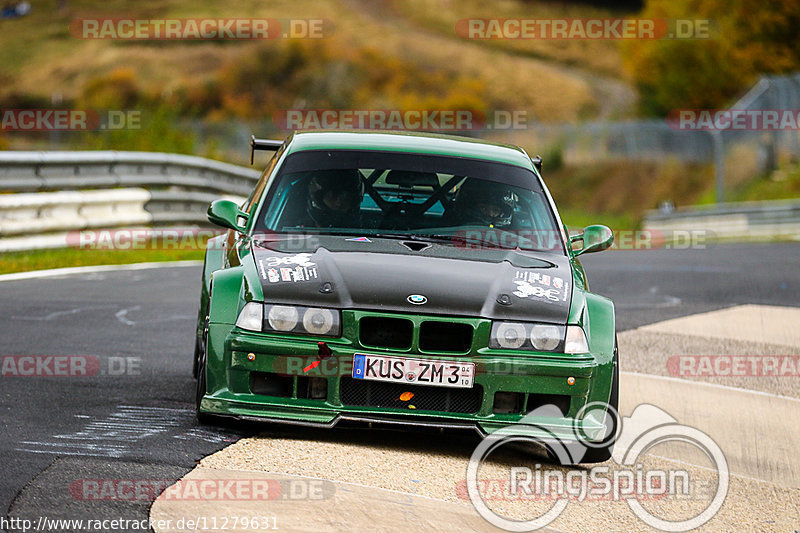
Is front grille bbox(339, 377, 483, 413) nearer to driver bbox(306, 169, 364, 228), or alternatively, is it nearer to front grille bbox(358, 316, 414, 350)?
→ front grille bbox(358, 316, 414, 350)

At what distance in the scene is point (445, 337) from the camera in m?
6.02

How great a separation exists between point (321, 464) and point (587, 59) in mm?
137592

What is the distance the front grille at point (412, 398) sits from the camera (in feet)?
19.6

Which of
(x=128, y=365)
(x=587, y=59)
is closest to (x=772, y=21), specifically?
(x=128, y=365)

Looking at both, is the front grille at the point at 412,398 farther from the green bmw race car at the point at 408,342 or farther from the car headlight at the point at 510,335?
the car headlight at the point at 510,335

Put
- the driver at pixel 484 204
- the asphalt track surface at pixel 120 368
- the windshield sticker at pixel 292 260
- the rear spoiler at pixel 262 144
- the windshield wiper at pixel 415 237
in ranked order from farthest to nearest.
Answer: the rear spoiler at pixel 262 144
the driver at pixel 484 204
the windshield wiper at pixel 415 237
the windshield sticker at pixel 292 260
the asphalt track surface at pixel 120 368

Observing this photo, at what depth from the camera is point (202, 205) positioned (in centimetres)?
1934

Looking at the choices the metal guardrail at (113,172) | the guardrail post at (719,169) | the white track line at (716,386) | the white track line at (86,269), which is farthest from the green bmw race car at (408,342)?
the guardrail post at (719,169)

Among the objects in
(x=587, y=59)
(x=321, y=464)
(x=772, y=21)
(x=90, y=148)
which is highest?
(x=587, y=59)

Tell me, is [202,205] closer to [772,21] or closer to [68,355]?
[68,355]

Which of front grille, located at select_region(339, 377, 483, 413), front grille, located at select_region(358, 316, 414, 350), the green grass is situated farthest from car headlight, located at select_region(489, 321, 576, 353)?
the green grass

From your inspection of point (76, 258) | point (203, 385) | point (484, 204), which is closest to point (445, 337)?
point (203, 385)

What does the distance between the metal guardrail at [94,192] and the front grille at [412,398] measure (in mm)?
9303

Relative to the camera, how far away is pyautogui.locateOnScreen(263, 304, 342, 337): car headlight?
592 centimetres
